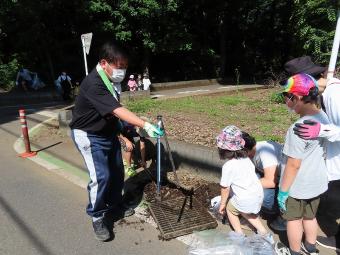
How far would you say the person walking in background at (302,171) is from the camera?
2.94 meters

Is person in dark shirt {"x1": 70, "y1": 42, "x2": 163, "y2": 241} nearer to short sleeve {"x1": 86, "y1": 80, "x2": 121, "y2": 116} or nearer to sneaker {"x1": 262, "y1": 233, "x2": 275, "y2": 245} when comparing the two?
short sleeve {"x1": 86, "y1": 80, "x2": 121, "y2": 116}

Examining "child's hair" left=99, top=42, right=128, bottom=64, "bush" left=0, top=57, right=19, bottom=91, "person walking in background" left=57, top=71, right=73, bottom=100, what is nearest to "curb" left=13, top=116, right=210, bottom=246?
"child's hair" left=99, top=42, right=128, bottom=64

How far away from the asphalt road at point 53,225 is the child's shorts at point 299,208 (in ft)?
3.40

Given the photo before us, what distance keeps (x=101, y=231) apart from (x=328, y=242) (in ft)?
7.09

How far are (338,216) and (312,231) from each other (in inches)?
29.0

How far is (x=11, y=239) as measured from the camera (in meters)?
3.75

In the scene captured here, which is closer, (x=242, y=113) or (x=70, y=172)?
(x=70, y=172)

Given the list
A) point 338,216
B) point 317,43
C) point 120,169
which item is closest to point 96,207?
point 120,169

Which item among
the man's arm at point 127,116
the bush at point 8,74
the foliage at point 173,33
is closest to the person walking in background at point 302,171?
the man's arm at point 127,116

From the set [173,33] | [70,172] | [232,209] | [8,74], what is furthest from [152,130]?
[8,74]

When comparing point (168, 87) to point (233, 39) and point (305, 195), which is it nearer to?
point (233, 39)

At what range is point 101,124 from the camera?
11.8 feet

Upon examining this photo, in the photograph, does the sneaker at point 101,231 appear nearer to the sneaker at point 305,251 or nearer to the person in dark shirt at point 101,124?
the person in dark shirt at point 101,124

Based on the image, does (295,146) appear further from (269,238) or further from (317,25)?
(317,25)
